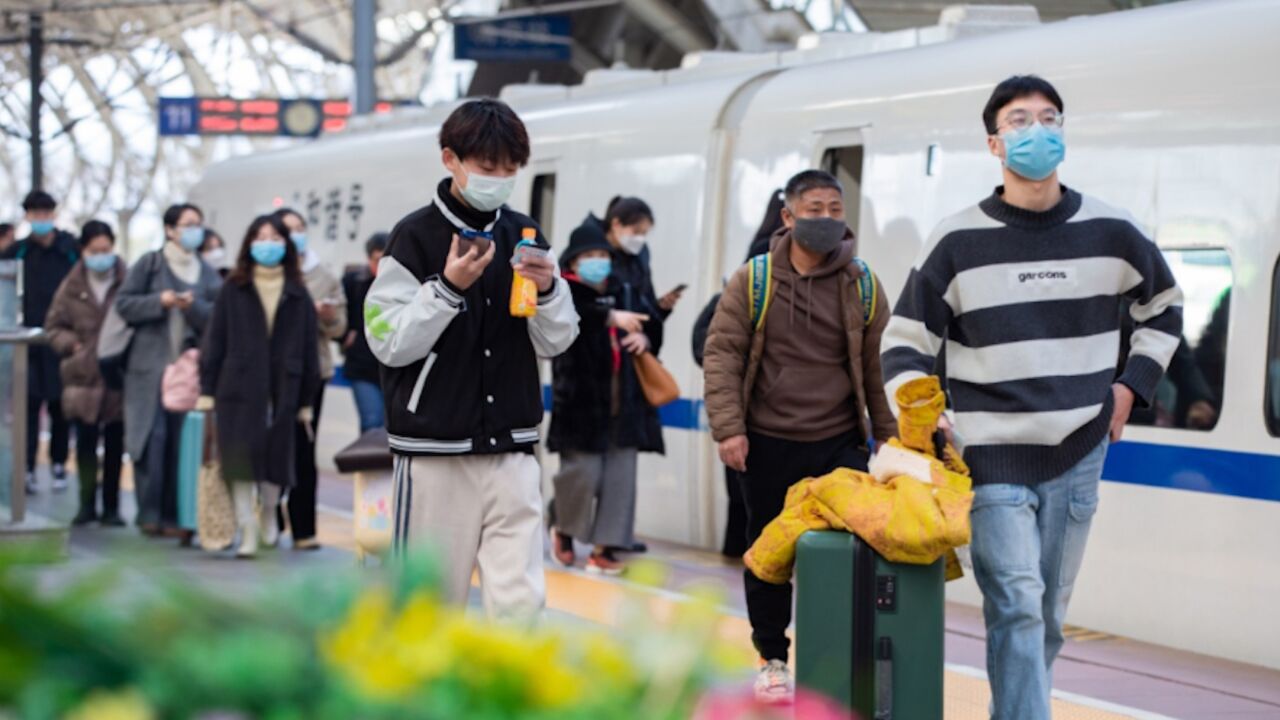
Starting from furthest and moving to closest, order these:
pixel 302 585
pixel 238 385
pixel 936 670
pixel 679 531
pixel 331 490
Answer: pixel 331 490
pixel 679 531
pixel 238 385
pixel 936 670
pixel 302 585

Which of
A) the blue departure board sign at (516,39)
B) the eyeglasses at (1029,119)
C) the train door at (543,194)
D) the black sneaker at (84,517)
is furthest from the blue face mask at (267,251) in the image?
the blue departure board sign at (516,39)

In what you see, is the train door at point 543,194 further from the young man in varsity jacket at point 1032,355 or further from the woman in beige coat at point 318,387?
the young man in varsity jacket at point 1032,355

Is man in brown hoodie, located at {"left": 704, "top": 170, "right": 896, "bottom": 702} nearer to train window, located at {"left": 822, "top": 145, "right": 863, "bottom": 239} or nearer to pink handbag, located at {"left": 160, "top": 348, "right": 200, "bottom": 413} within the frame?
train window, located at {"left": 822, "top": 145, "right": 863, "bottom": 239}

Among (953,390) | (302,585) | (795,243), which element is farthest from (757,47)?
(302,585)

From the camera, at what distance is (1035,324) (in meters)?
4.71

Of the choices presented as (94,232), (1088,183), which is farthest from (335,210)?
(1088,183)

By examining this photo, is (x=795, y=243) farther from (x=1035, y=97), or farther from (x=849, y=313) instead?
(x=1035, y=97)

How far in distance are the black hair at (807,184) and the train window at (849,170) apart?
3199 millimetres

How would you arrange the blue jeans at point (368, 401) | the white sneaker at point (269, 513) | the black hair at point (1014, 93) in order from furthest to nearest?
the blue jeans at point (368, 401) < the white sneaker at point (269, 513) < the black hair at point (1014, 93)

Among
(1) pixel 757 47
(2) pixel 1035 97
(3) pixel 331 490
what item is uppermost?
(1) pixel 757 47

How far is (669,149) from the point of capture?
10.4 metres

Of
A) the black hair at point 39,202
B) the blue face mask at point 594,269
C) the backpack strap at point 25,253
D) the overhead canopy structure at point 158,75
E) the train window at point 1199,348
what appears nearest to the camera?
the train window at point 1199,348

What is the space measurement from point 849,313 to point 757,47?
13538 mm

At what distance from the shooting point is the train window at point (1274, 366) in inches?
267
